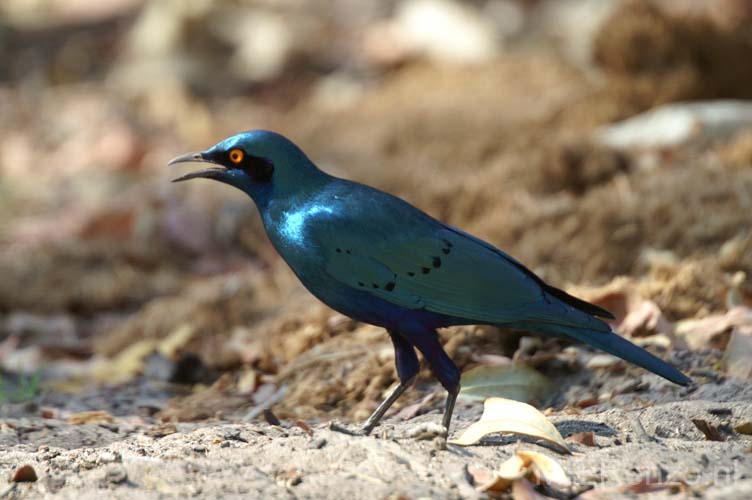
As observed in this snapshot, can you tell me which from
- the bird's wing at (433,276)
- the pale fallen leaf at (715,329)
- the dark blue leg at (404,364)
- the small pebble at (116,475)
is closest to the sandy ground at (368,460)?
the small pebble at (116,475)

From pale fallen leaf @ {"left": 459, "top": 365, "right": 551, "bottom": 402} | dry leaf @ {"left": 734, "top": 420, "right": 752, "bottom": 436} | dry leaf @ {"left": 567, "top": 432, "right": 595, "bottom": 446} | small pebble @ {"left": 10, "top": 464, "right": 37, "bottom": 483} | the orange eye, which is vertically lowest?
pale fallen leaf @ {"left": 459, "top": 365, "right": 551, "bottom": 402}

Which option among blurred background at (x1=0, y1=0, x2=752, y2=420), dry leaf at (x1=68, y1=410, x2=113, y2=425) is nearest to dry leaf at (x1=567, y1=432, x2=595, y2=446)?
blurred background at (x1=0, y1=0, x2=752, y2=420)

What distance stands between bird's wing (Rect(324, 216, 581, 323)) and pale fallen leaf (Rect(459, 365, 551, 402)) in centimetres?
54

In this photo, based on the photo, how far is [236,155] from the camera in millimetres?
3260

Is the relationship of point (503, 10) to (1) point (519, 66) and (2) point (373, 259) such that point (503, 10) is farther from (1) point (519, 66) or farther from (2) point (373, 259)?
(2) point (373, 259)

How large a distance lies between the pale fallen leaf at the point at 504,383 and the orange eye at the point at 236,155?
106 centimetres

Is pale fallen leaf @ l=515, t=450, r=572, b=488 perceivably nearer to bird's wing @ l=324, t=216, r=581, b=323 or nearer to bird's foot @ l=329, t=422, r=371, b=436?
bird's foot @ l=329, t=422, r=371, b=436

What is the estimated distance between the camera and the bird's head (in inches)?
127

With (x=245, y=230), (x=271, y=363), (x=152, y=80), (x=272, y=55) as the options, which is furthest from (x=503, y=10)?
(x=271, y=363)

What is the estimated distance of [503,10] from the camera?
11.5 meters

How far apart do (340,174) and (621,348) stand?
398 centimetres

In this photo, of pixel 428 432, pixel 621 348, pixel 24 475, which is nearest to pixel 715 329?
pixel 621 348

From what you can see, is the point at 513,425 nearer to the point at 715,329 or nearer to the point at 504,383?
the point at 504,383

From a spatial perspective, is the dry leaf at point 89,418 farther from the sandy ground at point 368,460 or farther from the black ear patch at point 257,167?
the black ear patch at point 257,167
